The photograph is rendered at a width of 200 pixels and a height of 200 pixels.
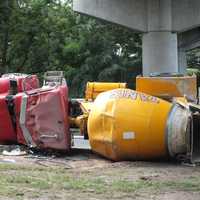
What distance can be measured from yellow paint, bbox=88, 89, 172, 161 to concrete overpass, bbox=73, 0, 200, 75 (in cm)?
1662

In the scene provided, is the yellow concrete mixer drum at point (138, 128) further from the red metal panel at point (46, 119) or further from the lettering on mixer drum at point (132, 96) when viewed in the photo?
the red metal panel at point (46, 119)

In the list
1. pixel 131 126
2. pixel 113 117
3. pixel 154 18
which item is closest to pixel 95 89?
pixel 113 117

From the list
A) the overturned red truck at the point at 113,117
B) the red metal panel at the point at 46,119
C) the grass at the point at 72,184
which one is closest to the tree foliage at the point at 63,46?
the overturned red truck at the point at 113,117

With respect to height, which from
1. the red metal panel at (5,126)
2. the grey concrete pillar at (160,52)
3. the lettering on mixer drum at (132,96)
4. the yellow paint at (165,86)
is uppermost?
the grey concrete pillar at (160,52)

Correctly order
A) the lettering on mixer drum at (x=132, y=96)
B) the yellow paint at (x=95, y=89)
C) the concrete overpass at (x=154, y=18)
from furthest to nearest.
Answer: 1. the concrete overpass at (x=154, y=18)
2. the yellow paint at (x=95, y=89)
3. the lettering on mixer drum at (x=132, y=96)

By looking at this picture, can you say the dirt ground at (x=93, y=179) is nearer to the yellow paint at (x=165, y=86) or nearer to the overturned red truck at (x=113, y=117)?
the overturned red truck at (x=113, y=117)

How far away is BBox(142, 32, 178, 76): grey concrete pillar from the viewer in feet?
92.4

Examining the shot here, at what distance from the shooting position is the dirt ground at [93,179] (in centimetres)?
766

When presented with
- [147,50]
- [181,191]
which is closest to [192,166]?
[181,191]

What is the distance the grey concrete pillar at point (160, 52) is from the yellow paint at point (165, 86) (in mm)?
15321

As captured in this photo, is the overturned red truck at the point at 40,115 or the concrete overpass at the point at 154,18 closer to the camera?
the overturned red truck at the point at 40,115

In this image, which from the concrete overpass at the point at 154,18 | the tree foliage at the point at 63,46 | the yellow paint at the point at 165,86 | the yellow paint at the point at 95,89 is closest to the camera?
the yellow paint at the point at 165,86

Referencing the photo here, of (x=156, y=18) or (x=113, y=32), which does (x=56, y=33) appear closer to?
(x=113, y=32)

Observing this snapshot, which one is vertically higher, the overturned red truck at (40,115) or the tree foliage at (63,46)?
the tree foliage at (63,46)
